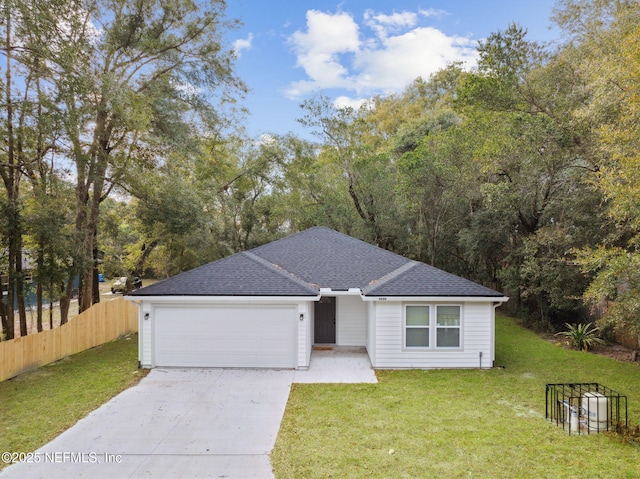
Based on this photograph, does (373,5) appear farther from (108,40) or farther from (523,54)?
(108,40)

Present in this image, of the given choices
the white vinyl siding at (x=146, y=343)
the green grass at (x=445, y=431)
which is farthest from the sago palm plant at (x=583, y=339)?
the white vinyl siding at (x=146, y=343)

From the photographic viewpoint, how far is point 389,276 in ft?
36.5

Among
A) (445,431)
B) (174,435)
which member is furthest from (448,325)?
(174,435)

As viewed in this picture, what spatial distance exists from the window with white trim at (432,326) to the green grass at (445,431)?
2.43 feet

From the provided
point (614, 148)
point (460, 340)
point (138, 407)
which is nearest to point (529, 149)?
point (614, 148)

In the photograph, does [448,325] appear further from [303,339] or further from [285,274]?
[285,274]

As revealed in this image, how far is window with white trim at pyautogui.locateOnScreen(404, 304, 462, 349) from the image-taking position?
9.85 metres

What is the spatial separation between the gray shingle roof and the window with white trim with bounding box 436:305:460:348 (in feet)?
1.67

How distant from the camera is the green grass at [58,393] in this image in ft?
20.7

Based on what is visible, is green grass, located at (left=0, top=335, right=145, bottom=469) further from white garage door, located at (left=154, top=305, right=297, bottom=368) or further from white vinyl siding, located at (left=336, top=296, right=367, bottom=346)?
white vinyl siding, located at (left=336, top=296, right=367, bottom=346)

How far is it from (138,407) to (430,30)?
83.4 ft

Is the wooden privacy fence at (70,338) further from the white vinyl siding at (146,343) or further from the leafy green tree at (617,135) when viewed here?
the leafy green tree at (617,135)

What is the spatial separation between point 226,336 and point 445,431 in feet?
19.4

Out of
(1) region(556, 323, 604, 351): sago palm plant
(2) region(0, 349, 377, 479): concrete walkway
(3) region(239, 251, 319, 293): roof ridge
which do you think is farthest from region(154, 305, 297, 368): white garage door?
(1) region(556, 323, 604, 351): sago palm plant
